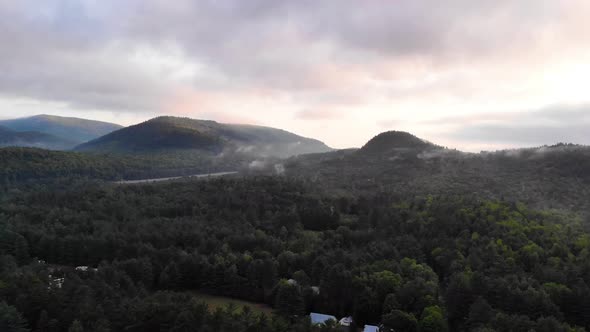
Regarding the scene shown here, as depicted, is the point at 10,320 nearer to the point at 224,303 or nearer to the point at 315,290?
the point at 224,303

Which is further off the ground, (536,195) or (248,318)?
(536,195)

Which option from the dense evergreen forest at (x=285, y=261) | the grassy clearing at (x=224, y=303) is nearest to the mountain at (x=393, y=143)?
the dense evergreen forest at (x=285, y=261)

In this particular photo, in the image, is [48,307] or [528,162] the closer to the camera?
[48,307]

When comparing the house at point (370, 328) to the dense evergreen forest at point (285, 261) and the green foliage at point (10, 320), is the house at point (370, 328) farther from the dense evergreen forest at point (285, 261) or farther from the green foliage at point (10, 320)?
the green foliage at point (10, 320)

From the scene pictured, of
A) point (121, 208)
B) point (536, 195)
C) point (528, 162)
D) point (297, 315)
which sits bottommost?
point (297, 315)

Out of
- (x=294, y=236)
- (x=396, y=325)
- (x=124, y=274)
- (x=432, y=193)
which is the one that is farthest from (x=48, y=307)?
(x=432, y=193)

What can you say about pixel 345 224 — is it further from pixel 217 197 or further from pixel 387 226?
pixel 217 197

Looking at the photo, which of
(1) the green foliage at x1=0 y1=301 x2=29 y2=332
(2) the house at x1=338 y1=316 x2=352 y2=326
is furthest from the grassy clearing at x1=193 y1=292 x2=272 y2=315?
(1) the green foliage at x1=0 y1=301 x2=29 y2=332

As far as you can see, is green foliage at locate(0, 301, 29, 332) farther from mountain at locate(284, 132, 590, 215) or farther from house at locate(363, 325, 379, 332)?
mountain at locate(284, 132, 590, 215)
